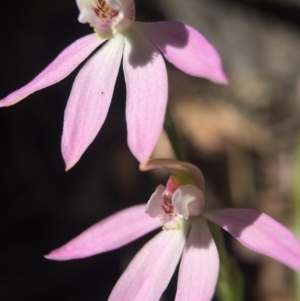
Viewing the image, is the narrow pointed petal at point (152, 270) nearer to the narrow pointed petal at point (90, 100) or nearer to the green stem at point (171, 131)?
the green stem at point (171, 131)

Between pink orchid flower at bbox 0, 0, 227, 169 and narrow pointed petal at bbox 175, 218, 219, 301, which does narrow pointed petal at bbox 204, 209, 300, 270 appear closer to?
narrow pointed petal at bbox 175, 218, 219, 301

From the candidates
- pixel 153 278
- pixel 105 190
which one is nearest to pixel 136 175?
pixel 105 190

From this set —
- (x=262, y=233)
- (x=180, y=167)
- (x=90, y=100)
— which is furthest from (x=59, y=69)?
(x=262, y=233)

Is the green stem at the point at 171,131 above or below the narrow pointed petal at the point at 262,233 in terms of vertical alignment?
above

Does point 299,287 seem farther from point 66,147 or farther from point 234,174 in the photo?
point 66,147

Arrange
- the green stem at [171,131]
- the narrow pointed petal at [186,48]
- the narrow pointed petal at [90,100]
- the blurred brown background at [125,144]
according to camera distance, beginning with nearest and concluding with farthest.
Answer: the narrow pointed petal at [186,48] → the narrow pointed petal at [90,100] → the green stem at [171,131] → the blurred brown background at [125,144]

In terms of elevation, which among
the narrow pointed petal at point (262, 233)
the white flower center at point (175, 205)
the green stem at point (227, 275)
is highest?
the white flower center at point (175, 205)

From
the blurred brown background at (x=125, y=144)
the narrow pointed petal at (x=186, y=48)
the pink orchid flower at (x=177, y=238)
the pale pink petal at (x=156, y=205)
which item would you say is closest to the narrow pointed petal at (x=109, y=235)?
the pink orchid flower at (x=177, y=238)

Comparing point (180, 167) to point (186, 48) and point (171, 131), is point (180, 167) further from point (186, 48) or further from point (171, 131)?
point (186, 48)
